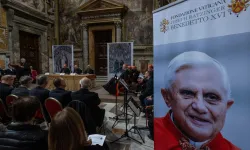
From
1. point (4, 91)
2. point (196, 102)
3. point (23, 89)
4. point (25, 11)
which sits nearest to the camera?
point (196, 102)

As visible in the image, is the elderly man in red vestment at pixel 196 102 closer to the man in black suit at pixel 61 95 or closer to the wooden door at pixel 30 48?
the man in black suit at pixel 61 95

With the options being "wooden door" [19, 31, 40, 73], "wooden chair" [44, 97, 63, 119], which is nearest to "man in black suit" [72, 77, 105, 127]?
"wooden chair" [44, 97, 63, 119]

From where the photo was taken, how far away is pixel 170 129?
1866mm

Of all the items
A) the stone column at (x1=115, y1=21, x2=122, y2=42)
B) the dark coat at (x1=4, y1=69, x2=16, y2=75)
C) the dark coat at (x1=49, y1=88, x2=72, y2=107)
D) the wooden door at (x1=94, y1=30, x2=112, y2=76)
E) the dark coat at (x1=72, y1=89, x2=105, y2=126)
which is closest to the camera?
the dark coat at (x1=72, y1=89, x2=105, y2=126)

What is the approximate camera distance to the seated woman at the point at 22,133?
1.26m

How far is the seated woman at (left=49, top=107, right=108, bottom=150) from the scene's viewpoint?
3.46 ft

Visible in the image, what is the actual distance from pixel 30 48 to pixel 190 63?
12304mm

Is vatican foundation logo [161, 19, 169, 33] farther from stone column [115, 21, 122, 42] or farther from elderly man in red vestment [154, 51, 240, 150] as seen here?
stone column [115, 21, 122, 42]

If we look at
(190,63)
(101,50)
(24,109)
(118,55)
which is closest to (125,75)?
(118,55)

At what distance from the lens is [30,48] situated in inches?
452

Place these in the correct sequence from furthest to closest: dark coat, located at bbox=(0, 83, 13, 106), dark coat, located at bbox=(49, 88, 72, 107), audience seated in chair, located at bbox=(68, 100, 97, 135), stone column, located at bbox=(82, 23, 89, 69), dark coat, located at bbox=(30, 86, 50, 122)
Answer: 1. stone column, located at bbox=(82, 23, 89, 69)
2. dark coat, located at bbox=(0, 83, 13, 106)
3. dark coat, located at bbox=(30, 86, 50, 122)
4. dark coat, located at bbox=(49, 88, 72, 107)
5. audience seated in chair, located at bbox=(68, 100, 97, 135)

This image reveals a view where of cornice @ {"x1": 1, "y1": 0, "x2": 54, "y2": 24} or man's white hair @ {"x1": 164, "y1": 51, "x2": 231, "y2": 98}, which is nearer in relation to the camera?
man's white hair @ {"x1": 164, "y1": 51, "x2": 231, "y2": 98}

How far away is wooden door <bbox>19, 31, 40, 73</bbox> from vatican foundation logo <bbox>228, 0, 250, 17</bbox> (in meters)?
11.8

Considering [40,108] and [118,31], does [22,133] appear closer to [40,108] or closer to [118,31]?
[40,108]
